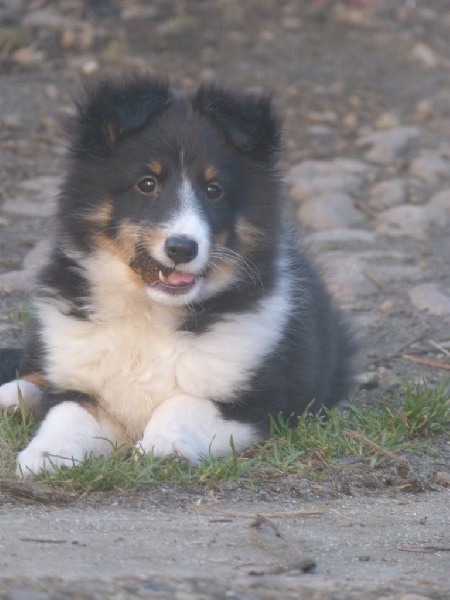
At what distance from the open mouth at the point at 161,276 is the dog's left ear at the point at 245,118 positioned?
1.82ft

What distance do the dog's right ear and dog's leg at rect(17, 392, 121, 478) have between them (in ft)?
2.99

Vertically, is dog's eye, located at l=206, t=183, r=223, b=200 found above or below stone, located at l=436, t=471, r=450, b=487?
above

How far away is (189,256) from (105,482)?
0.80 m

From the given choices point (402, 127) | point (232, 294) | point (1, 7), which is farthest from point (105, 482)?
point (1, 7)

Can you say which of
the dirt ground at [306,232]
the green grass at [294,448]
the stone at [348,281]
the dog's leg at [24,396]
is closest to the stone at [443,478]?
the dirt ground at [306,232]

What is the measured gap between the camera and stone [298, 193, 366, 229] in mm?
7617

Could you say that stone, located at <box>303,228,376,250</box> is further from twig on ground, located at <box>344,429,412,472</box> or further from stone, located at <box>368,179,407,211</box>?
twig on ground, located at <box>344,429,412,472</box>

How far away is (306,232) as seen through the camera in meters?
7.39

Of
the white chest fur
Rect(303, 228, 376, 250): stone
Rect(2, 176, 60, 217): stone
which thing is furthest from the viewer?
Rect(2, 176, 60, 217): stone

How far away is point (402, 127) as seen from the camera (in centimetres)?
991

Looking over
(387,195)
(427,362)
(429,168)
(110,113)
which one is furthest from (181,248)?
(429,168)

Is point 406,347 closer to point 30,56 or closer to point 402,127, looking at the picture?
point 402,127

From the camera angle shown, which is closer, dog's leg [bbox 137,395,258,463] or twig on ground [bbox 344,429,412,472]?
dog's leg [bbox 137,395,258,463]

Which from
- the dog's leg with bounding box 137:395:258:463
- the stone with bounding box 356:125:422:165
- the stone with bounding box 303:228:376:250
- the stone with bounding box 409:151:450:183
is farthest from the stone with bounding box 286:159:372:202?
the dog's leg with bounding box 137:395:258:463
